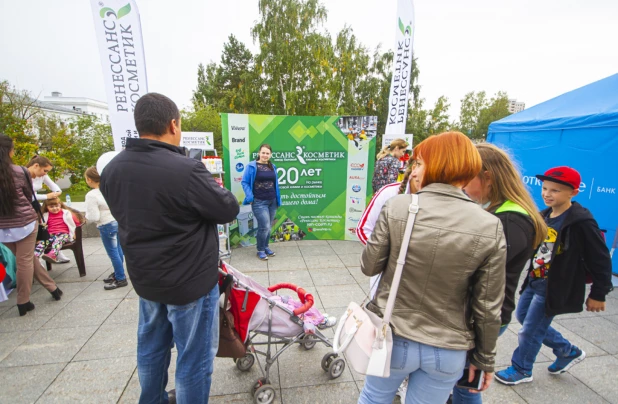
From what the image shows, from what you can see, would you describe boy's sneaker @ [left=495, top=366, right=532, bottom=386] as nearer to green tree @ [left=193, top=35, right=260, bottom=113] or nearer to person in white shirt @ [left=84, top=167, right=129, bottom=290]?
person in white shirt @ [left=84, top=167, right=129, bottom=290]

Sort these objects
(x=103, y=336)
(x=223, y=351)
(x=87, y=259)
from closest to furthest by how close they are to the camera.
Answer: (x=223, y=351), (x=103, y=336), (x=87, y=259)

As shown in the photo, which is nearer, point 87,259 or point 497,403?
Result: point 497,403

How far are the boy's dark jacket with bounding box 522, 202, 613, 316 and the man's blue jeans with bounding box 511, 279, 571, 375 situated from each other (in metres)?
0.10

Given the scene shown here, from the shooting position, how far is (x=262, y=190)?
5.02m

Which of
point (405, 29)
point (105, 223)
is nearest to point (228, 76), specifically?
point (405, 29)

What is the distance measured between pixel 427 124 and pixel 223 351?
34.6 metres

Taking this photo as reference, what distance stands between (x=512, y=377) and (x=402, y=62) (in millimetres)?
5394

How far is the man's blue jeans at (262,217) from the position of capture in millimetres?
5078

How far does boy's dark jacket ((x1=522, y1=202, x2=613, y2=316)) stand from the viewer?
1982 millimetres

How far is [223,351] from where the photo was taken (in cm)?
189

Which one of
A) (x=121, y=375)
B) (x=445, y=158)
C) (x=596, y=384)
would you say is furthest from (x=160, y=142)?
(x=596, y=384)

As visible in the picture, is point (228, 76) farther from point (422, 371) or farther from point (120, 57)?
point (422, 371)

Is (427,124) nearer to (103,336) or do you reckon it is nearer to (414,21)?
(414,21)

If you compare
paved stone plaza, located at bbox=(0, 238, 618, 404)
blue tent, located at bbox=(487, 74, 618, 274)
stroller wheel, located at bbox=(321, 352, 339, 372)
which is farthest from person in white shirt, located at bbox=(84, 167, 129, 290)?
blue tent, located at bbox=(487, 74, 618, 274)
